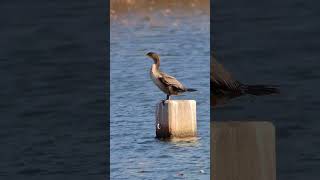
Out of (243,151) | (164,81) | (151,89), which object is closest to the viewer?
(243,151)

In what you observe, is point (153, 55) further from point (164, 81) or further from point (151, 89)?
point (151, 89)

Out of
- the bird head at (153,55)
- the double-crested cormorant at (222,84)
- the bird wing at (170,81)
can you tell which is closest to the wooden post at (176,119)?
the double-crested cormorant at (222,84)

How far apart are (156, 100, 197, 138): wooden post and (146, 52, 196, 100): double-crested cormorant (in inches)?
15.0

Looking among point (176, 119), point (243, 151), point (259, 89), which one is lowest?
point (243, 151)

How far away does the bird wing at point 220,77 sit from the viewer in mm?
6273

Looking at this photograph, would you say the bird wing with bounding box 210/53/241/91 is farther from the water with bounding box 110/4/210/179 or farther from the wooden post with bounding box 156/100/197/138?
the wooden post with bounding box 156/100/197/138

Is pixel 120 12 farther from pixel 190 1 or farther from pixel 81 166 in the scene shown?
pixel 81 166

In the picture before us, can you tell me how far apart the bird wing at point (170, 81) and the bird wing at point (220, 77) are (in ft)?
1.50

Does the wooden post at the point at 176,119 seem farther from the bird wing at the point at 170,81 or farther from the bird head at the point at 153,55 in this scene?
the bird head at the point at 153,55

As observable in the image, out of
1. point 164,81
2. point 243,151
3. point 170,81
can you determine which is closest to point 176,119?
point 170,81

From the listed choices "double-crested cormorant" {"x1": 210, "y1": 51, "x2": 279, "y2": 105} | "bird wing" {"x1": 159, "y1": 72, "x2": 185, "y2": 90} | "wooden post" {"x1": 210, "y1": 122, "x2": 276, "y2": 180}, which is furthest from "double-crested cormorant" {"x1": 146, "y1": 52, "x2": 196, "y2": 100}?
"wooden post" {"x1": 210, "y1": 122, "x2": 276, "y2": 180}

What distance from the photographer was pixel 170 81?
6844mm

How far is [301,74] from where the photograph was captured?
9047 mm

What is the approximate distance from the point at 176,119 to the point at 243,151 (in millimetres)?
997
